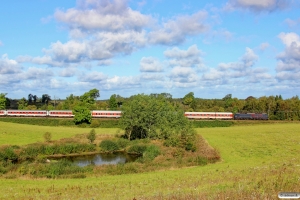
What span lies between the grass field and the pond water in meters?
14.8

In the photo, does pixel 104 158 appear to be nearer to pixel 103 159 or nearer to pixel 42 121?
pixel 103 159

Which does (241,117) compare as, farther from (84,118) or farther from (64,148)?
(64,148)

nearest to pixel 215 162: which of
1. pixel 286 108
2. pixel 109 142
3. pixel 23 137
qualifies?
pixel 109 142

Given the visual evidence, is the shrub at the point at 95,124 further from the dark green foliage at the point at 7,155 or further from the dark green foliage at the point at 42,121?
the dark green foliage at the point at 7,155

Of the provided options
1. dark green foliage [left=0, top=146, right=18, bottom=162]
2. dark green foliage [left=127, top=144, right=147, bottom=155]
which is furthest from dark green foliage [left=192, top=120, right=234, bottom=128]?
dark green foliage [left=0, top=146, right=18, bottom=162]

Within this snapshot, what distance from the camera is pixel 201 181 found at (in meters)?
18.5

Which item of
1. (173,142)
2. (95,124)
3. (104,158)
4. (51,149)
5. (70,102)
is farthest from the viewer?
(70,102)

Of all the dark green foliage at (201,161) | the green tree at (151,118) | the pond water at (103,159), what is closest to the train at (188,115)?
the green tree at (151,118)

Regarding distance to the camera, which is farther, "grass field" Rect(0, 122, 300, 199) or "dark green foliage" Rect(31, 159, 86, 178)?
"dark green foliage" Rect(31, 159, 86, 178)

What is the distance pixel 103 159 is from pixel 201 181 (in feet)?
105

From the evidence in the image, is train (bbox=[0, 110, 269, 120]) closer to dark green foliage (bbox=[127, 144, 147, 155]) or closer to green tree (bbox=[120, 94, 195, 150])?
green tree (bbox=[120, 94, 195, 150])

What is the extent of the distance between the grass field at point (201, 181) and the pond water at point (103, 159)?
581 inches

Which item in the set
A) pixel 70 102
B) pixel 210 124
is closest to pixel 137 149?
pixel 210 124

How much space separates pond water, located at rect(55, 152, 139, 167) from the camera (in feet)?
148
